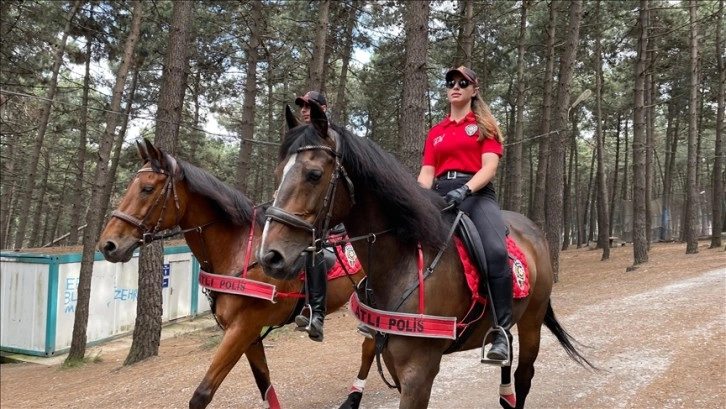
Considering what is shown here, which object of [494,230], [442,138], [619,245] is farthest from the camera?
[619,245]

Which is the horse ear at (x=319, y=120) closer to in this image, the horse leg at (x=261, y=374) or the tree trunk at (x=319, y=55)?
the horse leg at (x=261, y=374)

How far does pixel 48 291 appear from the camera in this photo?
1217cm

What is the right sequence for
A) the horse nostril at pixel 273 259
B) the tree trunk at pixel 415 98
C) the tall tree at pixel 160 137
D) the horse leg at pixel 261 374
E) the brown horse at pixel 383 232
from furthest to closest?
the tall tree at pixel 160 137 → the tree trunk at pixel 415 98 → the horse leg at pixel 261 374 → the brown horse at pixel 383 232 → the horse nostril at pixel 273 259

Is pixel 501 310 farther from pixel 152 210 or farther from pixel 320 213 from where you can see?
pixel 152 210

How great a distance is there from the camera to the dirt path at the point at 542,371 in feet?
17.3

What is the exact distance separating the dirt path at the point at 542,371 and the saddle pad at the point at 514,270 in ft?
7.30

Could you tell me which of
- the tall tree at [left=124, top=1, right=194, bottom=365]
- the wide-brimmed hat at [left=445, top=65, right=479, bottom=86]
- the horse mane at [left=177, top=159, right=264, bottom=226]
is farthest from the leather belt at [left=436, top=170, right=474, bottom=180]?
the tall tree at [left=124, top=1, right=194, bottom=365]

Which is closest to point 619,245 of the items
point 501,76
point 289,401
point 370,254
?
point 501,76

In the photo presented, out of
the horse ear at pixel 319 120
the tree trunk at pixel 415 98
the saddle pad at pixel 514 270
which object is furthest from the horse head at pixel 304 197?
the tree trunk at pixel 415 98

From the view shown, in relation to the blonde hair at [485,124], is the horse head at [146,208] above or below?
below

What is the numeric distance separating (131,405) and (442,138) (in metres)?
5.61

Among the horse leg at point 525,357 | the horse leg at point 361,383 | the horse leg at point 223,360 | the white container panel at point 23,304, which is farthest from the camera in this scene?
the white container panel at point 23,304

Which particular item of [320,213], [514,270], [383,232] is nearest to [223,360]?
[383,232]

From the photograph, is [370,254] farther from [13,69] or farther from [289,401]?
[13,69]
